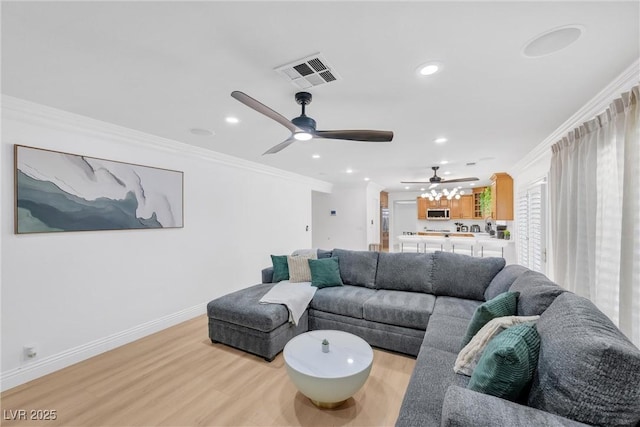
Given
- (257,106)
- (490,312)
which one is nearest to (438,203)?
(490,312)

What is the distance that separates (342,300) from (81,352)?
2.70m

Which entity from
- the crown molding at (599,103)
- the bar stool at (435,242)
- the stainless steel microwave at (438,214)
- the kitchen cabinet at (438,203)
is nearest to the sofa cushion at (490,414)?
the crown molding at (599,103)

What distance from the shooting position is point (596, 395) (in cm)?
86

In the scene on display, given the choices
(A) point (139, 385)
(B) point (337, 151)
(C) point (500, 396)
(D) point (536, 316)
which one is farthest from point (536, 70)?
(A) point (139, 385)

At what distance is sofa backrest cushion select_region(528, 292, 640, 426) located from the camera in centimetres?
82

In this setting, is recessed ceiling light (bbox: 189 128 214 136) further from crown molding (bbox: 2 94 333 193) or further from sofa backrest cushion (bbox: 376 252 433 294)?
sofa backrest cushion (bbox: 376 252 433 294)

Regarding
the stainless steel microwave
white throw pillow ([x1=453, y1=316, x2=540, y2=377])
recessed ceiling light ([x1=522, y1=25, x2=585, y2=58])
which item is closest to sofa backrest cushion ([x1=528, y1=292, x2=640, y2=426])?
white throw pillow ([x1=453, y1=316, x2=540, y2=377])

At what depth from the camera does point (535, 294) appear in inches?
64.2

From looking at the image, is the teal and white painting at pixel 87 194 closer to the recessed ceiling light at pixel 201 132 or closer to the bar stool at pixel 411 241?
the recessed ceiling light at pixel 201 132

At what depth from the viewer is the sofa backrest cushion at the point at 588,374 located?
0.82m

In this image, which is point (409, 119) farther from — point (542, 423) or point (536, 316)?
point (542, 423)

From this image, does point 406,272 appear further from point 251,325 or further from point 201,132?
point 201,132

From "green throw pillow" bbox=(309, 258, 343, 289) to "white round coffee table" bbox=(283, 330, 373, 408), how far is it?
1.21m

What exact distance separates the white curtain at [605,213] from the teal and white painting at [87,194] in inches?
174
